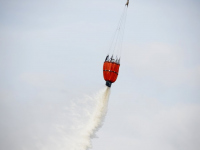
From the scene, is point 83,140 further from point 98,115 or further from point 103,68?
point 103,68

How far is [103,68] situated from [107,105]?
10.7 metres

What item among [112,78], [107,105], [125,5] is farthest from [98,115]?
[125,5]

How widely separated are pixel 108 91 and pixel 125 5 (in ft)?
58.8

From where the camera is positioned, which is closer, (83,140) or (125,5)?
(125,5)

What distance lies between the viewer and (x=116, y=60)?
9825cm

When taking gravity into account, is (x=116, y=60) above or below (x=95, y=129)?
above

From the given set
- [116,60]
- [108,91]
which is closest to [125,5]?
[116,60]

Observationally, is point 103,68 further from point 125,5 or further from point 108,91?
point 125,5

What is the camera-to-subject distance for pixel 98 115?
346ft

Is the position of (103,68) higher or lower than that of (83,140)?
higher

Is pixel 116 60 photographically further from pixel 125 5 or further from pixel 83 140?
pixel 83 140

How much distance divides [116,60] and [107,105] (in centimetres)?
1216

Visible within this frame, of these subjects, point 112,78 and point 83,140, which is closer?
point 112,78

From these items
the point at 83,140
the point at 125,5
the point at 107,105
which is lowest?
the point at 83,140
